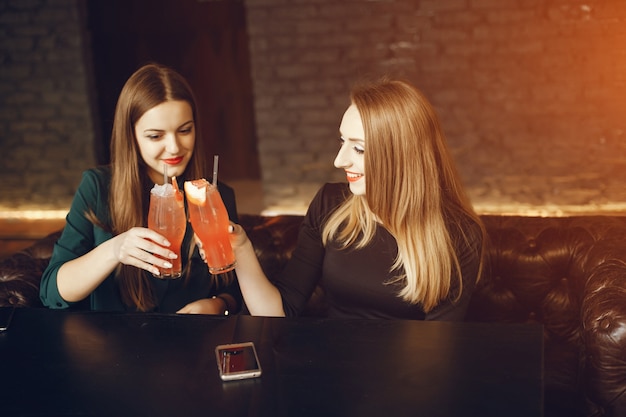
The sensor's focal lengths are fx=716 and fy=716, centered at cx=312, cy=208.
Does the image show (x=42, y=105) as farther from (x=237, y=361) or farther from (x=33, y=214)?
(x=237, y=361)

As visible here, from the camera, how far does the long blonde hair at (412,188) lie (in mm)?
1847

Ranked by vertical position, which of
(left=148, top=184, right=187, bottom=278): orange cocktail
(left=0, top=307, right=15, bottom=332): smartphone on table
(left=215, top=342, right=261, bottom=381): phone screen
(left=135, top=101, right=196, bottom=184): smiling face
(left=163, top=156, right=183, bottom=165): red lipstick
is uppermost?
(left=135, top=101, right=196, bottom=184): smiling face

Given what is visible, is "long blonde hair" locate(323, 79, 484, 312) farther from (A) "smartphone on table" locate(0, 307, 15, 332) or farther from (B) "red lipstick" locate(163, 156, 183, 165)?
(A) "smartphone on table" locate(0, 307, 15, 332)

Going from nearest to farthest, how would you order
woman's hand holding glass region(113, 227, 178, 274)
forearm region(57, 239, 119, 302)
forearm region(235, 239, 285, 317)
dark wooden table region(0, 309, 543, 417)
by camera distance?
dark wooden table region(0, 309, 543, 417), woman's hand holding glass region(113, 227, 178, 274), forearm region(57, 239, 119, 302), forearm region(235, 239, 285, 317)

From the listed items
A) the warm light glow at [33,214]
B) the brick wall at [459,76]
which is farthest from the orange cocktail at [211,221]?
the warm light glow at [33,214]

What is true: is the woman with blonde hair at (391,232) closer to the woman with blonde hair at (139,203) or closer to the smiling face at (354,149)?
the smiling face at (354,149)

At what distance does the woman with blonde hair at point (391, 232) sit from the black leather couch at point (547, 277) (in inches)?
15.8

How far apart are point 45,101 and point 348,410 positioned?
189 inches

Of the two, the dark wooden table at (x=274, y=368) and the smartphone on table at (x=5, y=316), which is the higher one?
the smartphone on table at (x=5, y=316)

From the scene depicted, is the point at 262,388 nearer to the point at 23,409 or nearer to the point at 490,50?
the point at 23,409

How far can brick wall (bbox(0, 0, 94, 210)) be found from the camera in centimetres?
528

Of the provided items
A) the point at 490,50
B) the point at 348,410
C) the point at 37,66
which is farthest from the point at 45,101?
the point at 348,410

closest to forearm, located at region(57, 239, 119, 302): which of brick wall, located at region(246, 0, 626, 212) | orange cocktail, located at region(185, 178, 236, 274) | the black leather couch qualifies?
orange cocktail, located at region(185, 178, 236, 274)

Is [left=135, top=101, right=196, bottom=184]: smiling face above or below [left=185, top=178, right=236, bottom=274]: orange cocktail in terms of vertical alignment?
above
